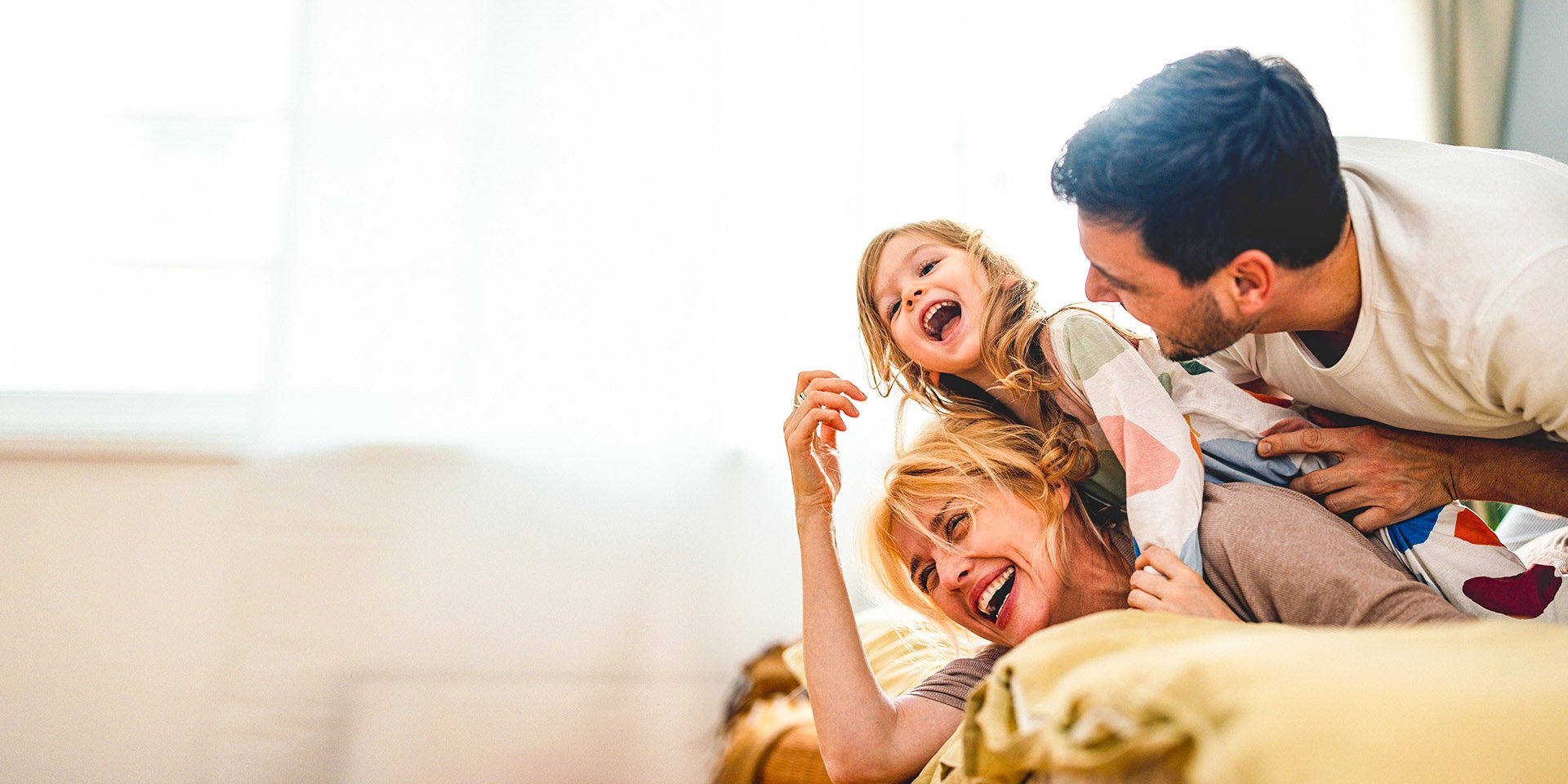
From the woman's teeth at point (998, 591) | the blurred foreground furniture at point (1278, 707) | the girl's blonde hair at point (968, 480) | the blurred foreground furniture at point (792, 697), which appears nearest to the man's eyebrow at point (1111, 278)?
the girl's blonde hair at point (968, 480)

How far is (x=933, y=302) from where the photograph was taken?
1245 millimetres

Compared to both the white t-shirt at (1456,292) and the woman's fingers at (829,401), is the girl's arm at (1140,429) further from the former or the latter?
the woman's fingers at (829,401)

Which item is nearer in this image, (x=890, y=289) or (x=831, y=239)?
(x=890, y=289)

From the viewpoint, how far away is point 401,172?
182 centimetres

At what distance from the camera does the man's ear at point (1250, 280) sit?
0.92 meters

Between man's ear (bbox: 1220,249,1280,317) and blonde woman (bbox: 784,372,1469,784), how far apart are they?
0.69 feet

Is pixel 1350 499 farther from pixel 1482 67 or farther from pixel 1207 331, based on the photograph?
pixel 1482 67

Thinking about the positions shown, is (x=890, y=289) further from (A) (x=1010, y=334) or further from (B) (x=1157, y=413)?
(B) (x=1157, y=413)

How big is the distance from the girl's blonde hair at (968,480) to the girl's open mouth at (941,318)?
121 mm

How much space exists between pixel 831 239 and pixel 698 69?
0.44 meters

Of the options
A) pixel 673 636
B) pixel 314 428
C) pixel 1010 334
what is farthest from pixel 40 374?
pixel 1010 334

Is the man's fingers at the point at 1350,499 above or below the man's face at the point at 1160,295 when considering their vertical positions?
below

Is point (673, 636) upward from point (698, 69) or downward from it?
downward

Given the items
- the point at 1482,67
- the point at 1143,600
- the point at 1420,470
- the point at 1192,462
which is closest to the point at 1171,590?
the point at 1143,600
